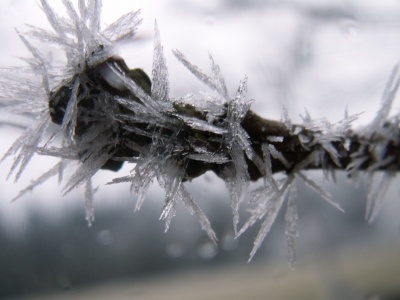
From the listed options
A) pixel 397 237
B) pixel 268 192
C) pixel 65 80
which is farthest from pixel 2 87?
pixel 397 237

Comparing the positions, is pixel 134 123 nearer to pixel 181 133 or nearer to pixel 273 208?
pixel 181 133

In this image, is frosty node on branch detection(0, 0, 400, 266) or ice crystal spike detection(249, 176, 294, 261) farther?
ice crystal spike detection(249, 176, 294, 261)

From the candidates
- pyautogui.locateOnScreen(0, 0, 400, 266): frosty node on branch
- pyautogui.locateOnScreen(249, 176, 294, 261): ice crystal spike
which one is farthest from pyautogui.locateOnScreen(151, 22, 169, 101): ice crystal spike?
pyautogui.locateOnScreen(249, 176, 294, 261): ice crystal spike

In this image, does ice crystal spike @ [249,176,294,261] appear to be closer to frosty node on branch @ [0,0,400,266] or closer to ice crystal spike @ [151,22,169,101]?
frosty node on branch @ [0,0,400,266]

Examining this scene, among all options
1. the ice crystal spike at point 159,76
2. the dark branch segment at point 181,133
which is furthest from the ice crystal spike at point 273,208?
the ice crystal spike at point 159,76

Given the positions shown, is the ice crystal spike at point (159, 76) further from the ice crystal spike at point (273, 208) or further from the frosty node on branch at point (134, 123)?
the ice crystal spike at point (273, 208)

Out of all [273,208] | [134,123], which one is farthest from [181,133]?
[273,208]

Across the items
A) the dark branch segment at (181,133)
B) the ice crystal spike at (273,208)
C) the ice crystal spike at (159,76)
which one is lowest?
the ice crystal spike at (273,208)

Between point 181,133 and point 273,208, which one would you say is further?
point 273,208

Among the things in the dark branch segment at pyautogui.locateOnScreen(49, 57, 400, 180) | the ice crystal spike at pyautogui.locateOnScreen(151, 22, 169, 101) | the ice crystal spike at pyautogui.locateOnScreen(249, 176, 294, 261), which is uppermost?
the ice crystal spike at pyautogui.locateOnScreen(151, 22, 169, 101)

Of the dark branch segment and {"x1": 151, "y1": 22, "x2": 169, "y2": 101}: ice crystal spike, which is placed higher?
{"x1": 151, "y1": 22, "x2": 169, "y2": 101}: ice crystal spike
